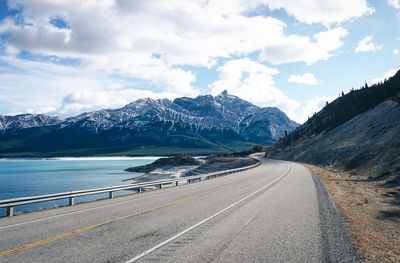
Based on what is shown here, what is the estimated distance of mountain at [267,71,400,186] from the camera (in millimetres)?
46156

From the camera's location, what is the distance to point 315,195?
82.6ft

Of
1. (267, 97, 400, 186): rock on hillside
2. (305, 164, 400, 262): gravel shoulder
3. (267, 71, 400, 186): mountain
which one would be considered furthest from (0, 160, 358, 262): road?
(267, 97, 400, 186): rock on hillside

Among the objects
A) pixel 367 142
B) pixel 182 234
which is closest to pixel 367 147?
pixel 367 142

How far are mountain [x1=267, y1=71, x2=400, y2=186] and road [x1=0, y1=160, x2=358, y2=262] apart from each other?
2026 cm

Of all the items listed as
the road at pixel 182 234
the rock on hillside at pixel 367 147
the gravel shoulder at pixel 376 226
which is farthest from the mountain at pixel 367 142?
the road at pixel 182 234

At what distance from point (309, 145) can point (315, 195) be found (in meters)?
93.2

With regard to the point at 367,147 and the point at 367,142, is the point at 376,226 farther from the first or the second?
the point at 367,142

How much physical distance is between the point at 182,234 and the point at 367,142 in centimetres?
6403

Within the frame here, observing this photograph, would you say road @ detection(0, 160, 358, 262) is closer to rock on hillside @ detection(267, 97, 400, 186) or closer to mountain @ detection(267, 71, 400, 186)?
mountain @ detection(267, 71, 400, 186)

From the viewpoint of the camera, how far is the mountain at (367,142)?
46156 millimetres

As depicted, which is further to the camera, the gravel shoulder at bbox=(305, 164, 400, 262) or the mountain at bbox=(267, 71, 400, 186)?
the mountain at bbox=(267, 71, 400, 186)

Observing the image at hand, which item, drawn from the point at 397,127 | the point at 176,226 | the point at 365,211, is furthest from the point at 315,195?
the point at 397,127

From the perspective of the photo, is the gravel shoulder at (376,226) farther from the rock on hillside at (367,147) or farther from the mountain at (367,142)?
the rock on hillside at (367,147)

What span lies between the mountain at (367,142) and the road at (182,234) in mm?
20261
